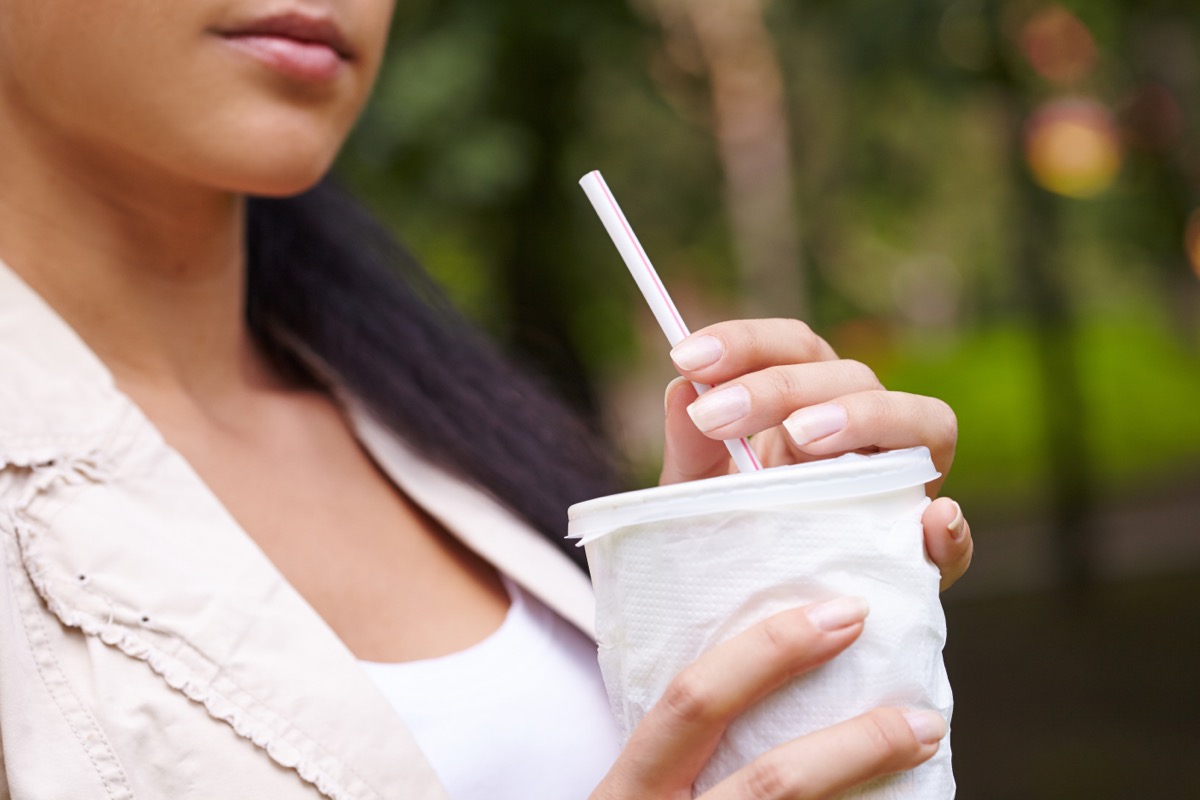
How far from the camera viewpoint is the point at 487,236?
4598mm

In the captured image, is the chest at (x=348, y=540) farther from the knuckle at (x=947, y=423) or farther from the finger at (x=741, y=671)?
the knuckle at (x=947, y=423)

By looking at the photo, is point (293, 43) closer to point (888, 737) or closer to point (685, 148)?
point (888, 737)

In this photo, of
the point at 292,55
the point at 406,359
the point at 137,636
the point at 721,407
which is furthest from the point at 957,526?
the point at 406,359

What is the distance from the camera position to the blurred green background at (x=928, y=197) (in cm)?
414

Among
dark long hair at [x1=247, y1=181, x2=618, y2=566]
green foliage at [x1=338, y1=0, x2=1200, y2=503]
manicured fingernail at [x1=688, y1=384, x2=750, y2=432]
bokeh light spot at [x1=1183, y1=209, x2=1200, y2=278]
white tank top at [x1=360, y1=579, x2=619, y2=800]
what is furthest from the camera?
bokeh light spot at [x1=1183, y1=209, x2=1200, y2=278]

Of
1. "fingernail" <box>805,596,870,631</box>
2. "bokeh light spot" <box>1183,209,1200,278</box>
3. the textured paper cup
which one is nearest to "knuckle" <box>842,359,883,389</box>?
the textured paper cup

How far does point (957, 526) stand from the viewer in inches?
42.0

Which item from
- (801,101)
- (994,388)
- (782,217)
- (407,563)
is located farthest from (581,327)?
(782,217)

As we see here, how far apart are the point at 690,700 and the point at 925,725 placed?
201 mm

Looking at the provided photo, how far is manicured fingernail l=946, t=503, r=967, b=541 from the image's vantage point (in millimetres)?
1060

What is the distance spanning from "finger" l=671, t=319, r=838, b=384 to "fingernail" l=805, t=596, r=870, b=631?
0.80 ft

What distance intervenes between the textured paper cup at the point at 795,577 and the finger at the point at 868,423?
0.13ft

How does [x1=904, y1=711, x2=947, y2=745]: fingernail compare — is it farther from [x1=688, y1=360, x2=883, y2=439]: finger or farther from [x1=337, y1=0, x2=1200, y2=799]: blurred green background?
[x1=337, y1=0, x2=1200, y2=799]: blurred green background

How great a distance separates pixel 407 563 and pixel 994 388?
1385cm
